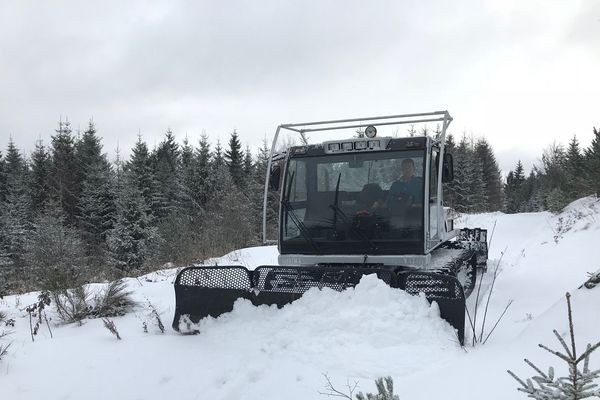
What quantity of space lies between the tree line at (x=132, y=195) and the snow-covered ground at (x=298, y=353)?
1369 centimetres

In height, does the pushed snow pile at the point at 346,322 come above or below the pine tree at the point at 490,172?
below

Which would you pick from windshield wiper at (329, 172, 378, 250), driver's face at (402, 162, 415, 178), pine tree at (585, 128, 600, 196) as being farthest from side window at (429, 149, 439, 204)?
pine tree at (585, 128, 600, 196)

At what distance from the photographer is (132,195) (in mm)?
32594

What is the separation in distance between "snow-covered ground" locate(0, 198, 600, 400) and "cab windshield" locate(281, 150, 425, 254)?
119 centimetres

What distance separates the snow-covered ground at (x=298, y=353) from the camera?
3811 millimetres

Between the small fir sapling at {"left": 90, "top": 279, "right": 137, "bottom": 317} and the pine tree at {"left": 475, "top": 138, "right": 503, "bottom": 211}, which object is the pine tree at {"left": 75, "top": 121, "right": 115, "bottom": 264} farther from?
the pine tree at {"left": 475, "top": 138, "right": 503, "bottom": 211}

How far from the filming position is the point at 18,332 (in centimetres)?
550

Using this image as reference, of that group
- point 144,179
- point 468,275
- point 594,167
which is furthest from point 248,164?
point 468,275

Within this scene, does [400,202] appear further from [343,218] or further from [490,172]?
[490,172]

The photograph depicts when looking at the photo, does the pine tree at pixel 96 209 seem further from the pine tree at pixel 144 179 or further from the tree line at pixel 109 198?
the pine tree at pixel 144 179

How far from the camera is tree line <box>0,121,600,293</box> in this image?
25266mm

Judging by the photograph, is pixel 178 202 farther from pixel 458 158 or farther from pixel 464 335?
pixel 464 335

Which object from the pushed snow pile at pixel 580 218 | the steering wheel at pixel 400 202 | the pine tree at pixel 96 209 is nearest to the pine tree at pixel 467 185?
the pushed snow pile at pixel 580 218

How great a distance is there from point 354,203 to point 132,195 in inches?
1144
